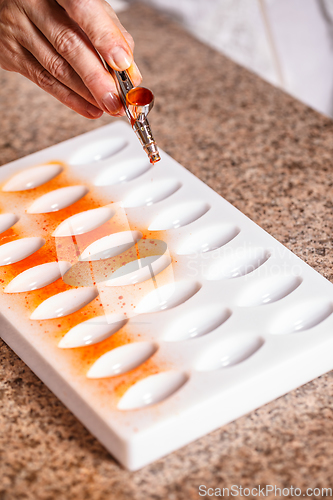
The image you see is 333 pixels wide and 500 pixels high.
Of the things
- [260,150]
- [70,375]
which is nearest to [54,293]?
[70,375]

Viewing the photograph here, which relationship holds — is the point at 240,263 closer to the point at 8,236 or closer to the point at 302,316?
the point at 302,316

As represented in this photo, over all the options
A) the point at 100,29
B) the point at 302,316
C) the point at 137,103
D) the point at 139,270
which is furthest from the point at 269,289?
the point at 100,29

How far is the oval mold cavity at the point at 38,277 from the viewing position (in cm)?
72

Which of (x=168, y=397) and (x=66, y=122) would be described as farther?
(x=66, y=122)

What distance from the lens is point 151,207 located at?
0.81 metres

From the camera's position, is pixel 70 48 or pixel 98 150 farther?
pixel 98 150

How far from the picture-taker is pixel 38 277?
74cm

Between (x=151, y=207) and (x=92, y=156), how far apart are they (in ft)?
0.65

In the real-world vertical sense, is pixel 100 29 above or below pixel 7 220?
above

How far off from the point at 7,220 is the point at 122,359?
1.08 ft

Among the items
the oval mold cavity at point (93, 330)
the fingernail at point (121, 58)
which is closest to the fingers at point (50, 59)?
the fingernail at point (121, 58)

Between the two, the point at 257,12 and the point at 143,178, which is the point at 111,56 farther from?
the point at 257,12

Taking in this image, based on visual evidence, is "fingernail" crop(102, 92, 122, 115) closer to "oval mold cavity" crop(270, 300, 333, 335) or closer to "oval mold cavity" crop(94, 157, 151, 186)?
"oval mold cavity" crop(94, 157, 151, 186)

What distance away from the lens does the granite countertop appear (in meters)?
0.54
